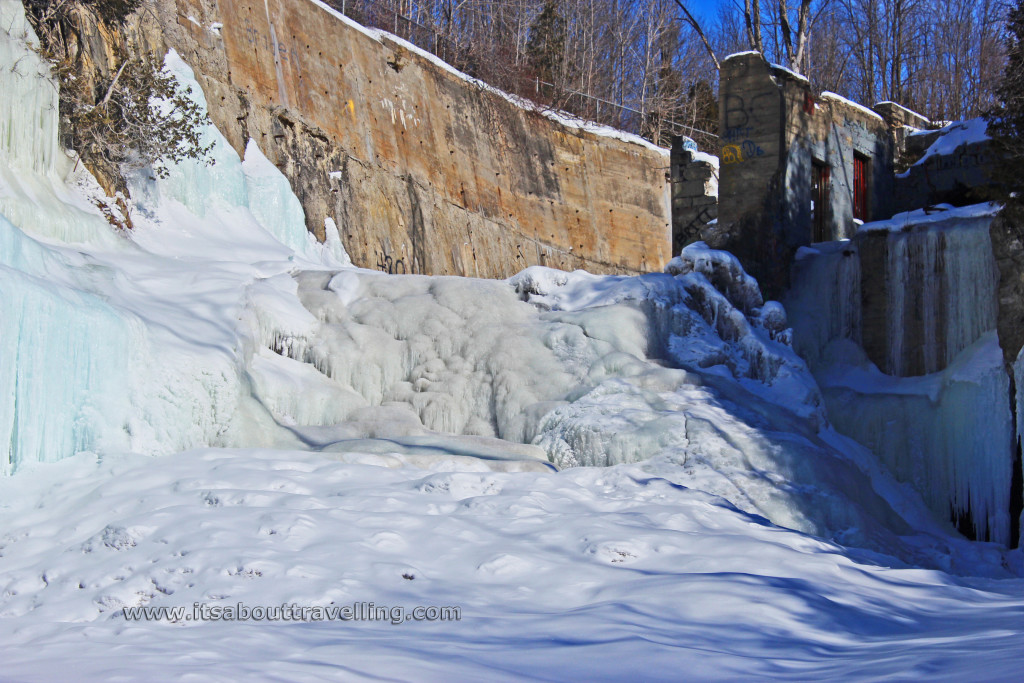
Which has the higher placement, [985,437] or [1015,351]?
[1015,351]

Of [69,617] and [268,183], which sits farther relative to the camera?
[268,183]

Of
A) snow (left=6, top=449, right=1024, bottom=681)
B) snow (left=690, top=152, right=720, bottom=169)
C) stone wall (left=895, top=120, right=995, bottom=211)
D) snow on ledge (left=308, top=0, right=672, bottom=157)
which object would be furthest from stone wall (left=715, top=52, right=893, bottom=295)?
snow (left=6, top=449, right=1024, bottom=681)

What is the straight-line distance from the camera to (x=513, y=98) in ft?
68.3

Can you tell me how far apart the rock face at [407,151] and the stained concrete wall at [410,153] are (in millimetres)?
26

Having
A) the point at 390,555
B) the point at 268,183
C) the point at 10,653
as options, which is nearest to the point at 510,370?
the point at 390,555

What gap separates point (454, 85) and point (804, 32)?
462 inches

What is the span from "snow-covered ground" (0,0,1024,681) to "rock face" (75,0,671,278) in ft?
3.95

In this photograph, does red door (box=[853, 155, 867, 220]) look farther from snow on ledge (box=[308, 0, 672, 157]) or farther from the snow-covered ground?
the snow-covered ground

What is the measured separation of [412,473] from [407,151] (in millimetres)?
10127

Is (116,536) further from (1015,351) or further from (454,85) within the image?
(454,85)

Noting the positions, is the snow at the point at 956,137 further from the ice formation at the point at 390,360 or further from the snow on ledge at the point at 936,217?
the ice formation at the point at 390,360

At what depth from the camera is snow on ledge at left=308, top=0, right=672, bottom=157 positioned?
1664cm

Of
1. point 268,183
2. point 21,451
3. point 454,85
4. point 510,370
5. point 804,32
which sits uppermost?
point 804,32

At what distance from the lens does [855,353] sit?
13.8m
